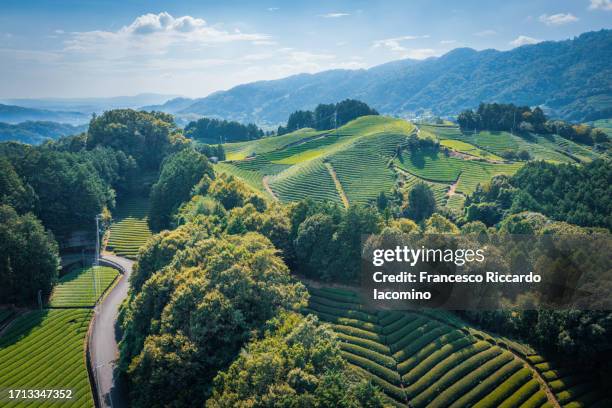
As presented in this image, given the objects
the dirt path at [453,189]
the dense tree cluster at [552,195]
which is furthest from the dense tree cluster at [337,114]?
the dense tree cluster at [552,195]

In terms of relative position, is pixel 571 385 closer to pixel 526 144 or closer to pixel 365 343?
pixel 365 343

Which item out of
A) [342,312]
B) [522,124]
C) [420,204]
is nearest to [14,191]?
[342,312]

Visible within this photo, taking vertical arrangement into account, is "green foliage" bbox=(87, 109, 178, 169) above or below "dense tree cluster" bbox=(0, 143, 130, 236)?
above

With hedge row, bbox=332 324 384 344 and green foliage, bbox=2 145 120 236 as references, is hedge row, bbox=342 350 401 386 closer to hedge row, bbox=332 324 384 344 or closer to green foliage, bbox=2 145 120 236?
hedge row, bbox=332 324 384 344

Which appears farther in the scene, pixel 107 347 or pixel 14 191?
pixel 14 191

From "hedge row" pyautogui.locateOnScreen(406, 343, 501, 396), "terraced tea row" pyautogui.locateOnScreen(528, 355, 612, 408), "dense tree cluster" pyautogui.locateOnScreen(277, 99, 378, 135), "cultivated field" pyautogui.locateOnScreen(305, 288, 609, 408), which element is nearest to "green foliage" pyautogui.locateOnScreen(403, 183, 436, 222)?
"cultivated field" pyautogui.locateOnScreen(305, 288, 609, 408)
